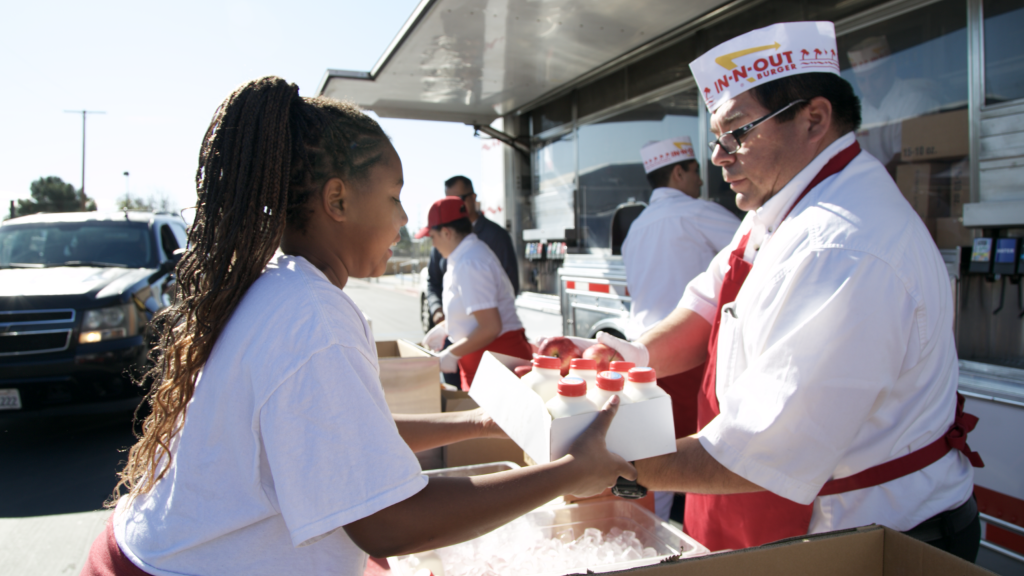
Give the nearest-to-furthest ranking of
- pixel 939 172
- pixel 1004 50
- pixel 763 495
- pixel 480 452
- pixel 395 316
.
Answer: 1. pixel 763 495
2. pixel 480 452
3. pixel 1004 50
4. pixel 939 172
5. pixel 395 316

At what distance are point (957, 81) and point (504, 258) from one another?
138 inches

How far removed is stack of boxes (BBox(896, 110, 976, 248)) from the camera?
323cm

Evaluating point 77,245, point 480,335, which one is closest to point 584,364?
point 480,335

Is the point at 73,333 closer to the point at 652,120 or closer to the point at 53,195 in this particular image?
the point at 652,120

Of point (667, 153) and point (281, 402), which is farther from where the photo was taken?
point (667, 153)

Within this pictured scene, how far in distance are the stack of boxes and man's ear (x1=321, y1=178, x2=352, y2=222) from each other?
3.30 m

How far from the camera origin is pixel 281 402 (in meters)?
0.92

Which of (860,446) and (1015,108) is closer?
(860,446)

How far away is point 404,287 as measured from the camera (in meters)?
26.8

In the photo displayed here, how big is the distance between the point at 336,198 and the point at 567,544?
1.13 meters

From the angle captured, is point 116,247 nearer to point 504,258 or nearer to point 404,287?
point 504,258

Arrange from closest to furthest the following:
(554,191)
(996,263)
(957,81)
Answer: (996,263) → (957,81) → (554,191)

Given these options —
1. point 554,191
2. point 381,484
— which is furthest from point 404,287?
point 381,484

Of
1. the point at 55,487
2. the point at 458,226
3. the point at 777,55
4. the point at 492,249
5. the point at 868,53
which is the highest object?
the point at 868,53
